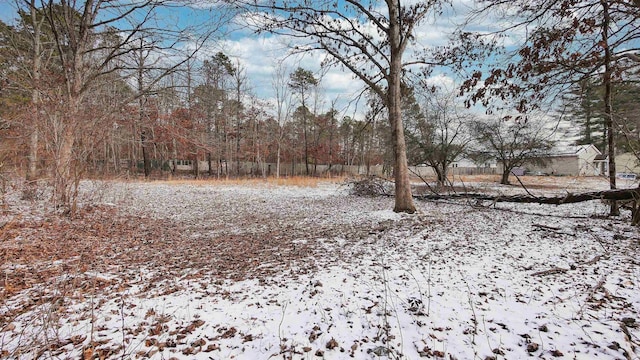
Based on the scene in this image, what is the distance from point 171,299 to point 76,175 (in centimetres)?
503

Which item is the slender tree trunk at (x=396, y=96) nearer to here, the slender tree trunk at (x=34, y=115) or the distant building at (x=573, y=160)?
the slender tree trunk at (x=34, y=115)

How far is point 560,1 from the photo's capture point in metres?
4.64

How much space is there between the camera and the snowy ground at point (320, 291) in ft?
7.13

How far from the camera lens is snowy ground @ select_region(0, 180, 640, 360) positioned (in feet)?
7.13

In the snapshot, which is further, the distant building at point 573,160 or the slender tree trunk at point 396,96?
the distant building at point 573,160

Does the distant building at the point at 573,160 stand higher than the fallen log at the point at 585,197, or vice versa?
the distant building at the point at 573,160

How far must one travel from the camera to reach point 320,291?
10.1 ft

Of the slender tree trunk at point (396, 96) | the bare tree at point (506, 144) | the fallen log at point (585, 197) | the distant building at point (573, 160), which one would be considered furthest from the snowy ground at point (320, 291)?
the distant building at point (573, 160)

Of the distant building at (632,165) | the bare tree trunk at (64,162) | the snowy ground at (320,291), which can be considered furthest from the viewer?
the bare tree trunk at (64,162)

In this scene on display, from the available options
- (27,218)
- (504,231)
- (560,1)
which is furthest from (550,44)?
(27,218)

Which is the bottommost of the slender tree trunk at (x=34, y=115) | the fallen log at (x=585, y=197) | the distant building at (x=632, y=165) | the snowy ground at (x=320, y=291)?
the snowy ground at (x=320, y=291)

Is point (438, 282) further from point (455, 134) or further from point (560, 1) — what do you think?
point (455, 134)

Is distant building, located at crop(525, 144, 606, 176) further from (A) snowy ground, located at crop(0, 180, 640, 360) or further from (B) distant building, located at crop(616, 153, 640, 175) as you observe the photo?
(A) snowy ground, located at crop(0, 180, 640, 360)

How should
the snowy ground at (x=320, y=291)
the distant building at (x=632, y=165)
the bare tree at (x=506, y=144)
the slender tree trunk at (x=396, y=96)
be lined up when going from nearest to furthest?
1. the snowy ground at (x=320, y=291)
2. the distant building at (x=632, y=165)
3. the slender tree trunk at (x=396, y=96)
4. the bare tree at (x=506, y=144)
